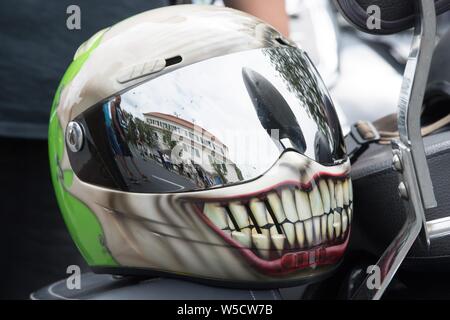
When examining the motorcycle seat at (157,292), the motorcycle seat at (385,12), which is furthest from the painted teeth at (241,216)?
the motorcycle seat at (385,12)

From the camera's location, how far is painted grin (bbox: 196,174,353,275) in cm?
79

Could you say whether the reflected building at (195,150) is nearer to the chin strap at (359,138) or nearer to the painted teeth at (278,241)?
the painted teeth at (278,241)

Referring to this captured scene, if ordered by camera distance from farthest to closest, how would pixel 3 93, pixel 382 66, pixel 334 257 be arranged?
pixel 382 66 → pixel 3 93 → pixel 334 257

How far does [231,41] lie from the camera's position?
0.84 metres

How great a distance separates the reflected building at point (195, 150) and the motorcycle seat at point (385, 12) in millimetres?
192

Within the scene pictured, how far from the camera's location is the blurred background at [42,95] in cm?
114

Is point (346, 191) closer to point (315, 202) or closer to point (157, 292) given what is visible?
point (315, 202)

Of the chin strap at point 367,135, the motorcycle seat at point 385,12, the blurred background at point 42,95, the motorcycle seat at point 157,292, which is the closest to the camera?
the motorcycle seat at point 385,12

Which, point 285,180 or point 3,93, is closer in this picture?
point 285,180

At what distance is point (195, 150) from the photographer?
0.80 metres

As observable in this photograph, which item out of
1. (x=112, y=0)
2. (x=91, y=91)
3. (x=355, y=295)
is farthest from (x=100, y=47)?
(x=355, y=295)

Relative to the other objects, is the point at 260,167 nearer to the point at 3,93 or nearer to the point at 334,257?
the point at 334,257

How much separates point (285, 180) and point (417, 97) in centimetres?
16

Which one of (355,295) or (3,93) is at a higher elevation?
(3,93)
